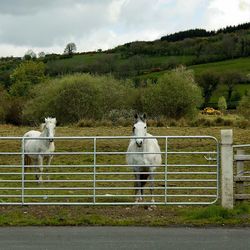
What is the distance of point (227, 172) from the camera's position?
12078mm

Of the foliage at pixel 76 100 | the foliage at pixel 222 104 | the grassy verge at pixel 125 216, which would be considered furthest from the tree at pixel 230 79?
the grassy verge at pixel 125 216

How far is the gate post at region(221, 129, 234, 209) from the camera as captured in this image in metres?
12.1

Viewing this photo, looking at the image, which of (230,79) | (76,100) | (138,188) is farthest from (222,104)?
(138,188)

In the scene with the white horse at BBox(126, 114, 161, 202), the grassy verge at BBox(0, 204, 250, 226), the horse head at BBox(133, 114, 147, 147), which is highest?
the horse head at BBox(133, 114, 147, 147)

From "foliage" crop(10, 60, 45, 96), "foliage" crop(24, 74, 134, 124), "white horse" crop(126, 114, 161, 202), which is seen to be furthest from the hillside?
"white horse" crop(126, 114, 161, 202)

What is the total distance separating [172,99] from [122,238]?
159 ft

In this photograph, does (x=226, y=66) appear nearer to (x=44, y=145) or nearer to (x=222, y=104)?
(x=222, y=104)

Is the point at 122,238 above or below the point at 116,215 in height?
below

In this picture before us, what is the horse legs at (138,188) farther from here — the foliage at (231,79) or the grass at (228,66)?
the grass at (228,66)

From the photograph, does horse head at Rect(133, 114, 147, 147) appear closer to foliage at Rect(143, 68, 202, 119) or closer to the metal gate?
the metal gate

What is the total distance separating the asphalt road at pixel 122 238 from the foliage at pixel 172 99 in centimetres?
4734

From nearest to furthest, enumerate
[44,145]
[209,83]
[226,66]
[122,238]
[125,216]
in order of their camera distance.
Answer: [122,238] < [125,216] < [44,145] < [209,83] < [226,66]

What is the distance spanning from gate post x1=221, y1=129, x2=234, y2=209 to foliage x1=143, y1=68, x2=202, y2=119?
45410mm

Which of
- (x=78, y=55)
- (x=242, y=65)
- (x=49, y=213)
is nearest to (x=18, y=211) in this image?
(x=49, y=213)
